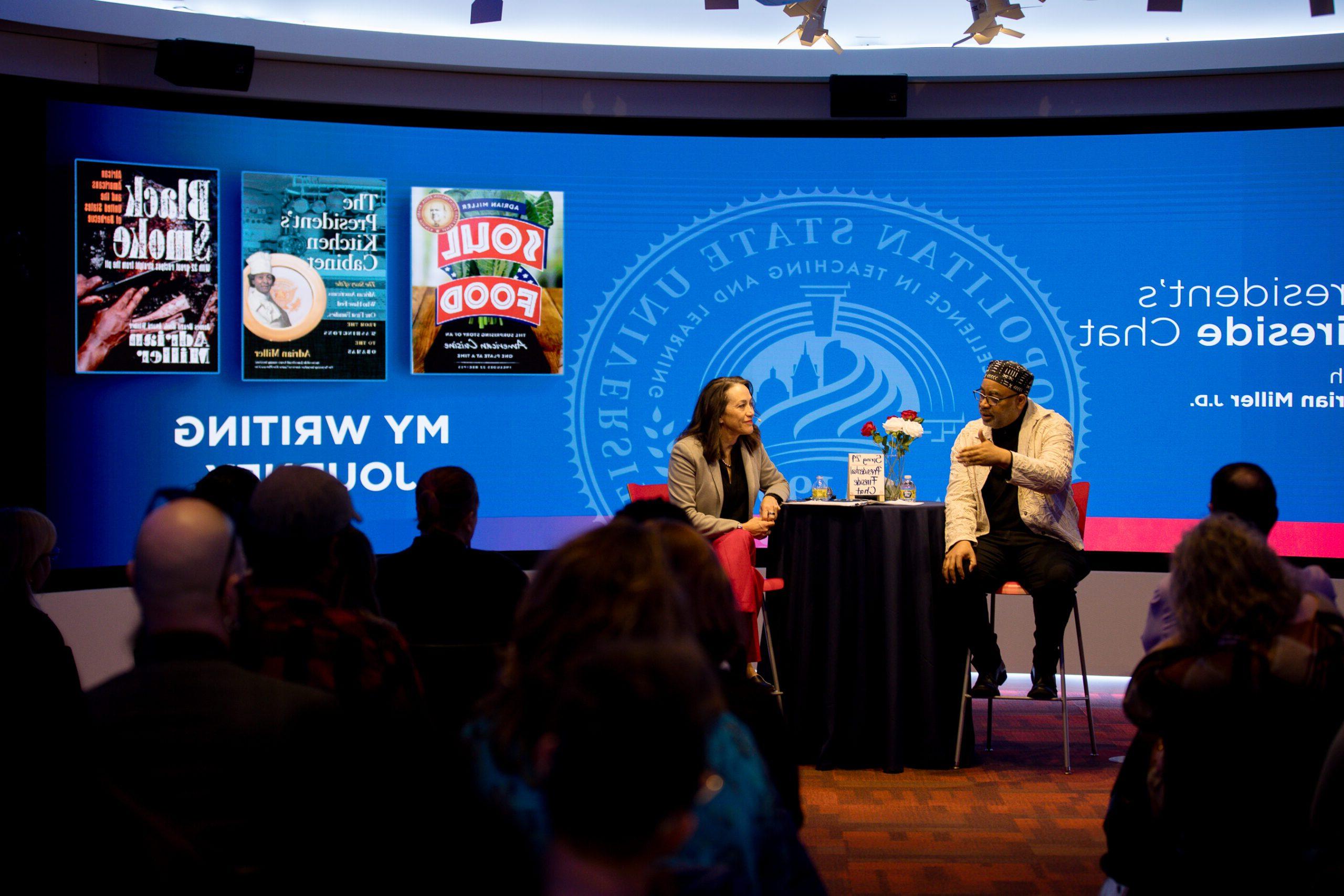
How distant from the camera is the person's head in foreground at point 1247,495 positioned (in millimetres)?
2803

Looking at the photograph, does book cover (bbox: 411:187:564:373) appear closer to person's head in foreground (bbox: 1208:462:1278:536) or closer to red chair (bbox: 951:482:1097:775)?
red chair (bbox: 951:482:1097:775)

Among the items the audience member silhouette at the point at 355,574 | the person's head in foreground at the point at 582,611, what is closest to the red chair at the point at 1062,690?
the audience member silhouette at the point at 355,574

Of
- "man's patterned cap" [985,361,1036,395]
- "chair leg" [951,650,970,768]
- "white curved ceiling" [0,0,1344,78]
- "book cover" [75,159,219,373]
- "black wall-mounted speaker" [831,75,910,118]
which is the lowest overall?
"chair leg" [951,650,970,768]

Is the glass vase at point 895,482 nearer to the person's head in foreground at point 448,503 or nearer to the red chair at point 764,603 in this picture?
the red chair at point 764,603

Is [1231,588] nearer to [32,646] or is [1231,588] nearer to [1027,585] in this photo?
[32,646]

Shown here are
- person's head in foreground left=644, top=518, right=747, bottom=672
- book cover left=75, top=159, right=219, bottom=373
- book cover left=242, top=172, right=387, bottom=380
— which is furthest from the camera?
book cover left=242, top=172, right=387, bottom=380

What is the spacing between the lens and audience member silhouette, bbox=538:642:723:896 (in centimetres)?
91

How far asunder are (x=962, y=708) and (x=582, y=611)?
10.2 feet

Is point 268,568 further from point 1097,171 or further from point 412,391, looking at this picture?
point 1097,171

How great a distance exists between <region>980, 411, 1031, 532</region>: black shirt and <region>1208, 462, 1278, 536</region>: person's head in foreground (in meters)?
1.59

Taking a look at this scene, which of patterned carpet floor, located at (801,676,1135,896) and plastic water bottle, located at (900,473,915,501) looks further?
plastic water bottle, located at (900,473,915,501)

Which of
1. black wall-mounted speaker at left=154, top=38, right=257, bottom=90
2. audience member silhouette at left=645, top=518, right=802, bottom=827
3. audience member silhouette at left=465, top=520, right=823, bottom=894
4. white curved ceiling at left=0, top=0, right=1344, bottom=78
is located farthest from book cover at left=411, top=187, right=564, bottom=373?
audience member silhouette at left=465, top=520, right=823, bottom=894

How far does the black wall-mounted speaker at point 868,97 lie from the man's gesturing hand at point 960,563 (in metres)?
2.59

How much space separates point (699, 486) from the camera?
454 cm
